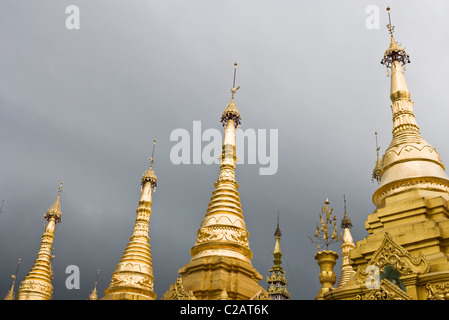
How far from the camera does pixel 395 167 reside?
16.8 meters

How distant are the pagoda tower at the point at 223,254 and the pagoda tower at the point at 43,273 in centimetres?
1612

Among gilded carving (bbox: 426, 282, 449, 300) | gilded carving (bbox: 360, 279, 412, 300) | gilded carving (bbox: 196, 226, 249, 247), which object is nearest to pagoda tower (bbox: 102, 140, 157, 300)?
gilded carving (bbox: 196, 226, 249, 247)

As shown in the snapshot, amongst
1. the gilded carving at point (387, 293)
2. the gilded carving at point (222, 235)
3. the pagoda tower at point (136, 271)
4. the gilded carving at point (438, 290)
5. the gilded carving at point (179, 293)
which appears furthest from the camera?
the pagoda tower at point (136, 271)

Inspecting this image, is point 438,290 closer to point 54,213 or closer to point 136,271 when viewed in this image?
point 136,271

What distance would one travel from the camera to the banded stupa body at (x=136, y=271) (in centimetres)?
2541

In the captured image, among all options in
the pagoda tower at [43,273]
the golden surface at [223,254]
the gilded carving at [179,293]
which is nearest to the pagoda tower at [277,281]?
the golden surface at [223,254]

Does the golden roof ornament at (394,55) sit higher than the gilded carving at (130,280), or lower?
higher

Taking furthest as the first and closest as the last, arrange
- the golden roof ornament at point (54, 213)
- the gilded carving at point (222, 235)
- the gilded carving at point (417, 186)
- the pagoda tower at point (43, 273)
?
the golden roof ornament at point (54, 213) < the pagoda tower at point (43, 273) < the gilded carving at point (222, 235) < the gilded carving at point (417, 186)

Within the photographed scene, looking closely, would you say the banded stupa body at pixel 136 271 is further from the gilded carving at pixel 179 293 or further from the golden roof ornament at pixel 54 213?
the golden roof ornament at pixel 54 213

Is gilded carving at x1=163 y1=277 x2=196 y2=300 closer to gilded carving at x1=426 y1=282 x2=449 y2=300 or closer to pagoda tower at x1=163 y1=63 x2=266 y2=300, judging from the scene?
pagoda tower at x1=163 y1=63 x2=266 y2=300

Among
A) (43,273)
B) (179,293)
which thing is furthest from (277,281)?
(43,273)
